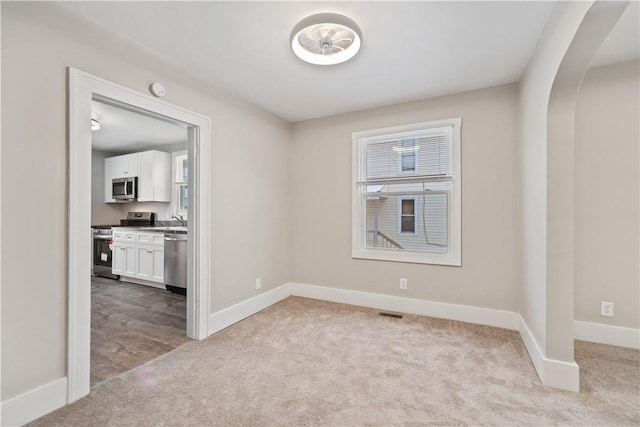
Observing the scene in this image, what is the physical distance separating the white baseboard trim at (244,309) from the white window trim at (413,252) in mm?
1101

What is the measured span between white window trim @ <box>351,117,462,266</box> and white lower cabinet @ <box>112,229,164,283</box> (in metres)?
2.92

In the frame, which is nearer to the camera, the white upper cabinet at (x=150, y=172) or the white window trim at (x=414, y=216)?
the white window trim at (x=414, y=216)

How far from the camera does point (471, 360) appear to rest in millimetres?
2256

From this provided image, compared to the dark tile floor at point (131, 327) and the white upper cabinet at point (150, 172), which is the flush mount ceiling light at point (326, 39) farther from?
the white upper cabinet at point (150, 172)

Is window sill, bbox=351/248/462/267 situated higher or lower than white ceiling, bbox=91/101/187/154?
lower

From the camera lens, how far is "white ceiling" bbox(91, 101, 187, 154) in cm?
371

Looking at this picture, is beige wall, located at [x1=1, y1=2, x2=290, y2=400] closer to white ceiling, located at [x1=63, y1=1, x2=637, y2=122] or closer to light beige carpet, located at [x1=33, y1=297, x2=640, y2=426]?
white ceiling, located at [x1=63, y1=1, x2=637, y2=122]

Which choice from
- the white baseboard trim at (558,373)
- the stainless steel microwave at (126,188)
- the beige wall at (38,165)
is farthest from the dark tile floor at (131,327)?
the white baseboard trim at (558,373)

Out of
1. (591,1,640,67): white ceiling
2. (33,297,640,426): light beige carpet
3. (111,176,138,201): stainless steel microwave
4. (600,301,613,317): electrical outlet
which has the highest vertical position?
(591,1,640,67): white ceiling

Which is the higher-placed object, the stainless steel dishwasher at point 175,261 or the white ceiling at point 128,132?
the white ceiling at point 128,132

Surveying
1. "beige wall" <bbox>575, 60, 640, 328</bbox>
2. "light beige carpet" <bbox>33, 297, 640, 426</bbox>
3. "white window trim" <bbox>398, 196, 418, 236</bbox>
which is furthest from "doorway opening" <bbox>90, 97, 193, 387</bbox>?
"beige wall" <bbox>575, 60, 640, 328</bbox>

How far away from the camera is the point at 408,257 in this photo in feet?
10.9

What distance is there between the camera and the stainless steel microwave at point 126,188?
17.5 ft

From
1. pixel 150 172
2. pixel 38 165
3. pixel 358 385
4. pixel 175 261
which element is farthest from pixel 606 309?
pixel 150 172
